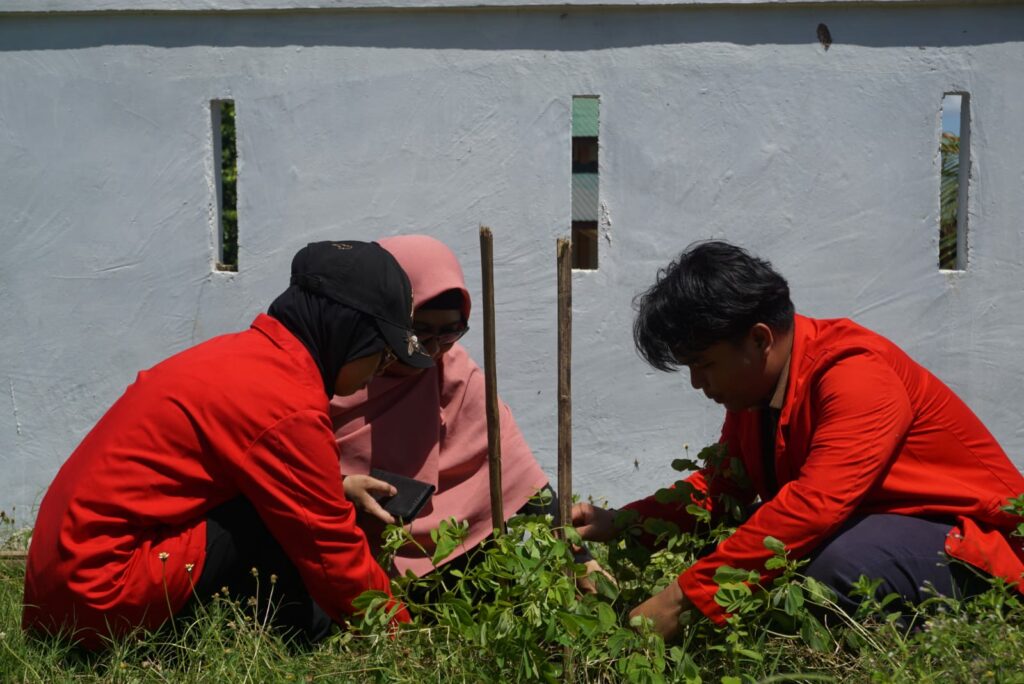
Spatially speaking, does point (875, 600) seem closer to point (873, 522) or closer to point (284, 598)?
point (873, 522)

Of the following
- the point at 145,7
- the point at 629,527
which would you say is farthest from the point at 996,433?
the point at 145,7

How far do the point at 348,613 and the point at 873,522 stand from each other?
130cm

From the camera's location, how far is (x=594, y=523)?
306cm

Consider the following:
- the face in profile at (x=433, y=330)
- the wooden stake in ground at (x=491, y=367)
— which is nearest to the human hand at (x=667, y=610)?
the wooden stake in ground at (x=491, y=367)

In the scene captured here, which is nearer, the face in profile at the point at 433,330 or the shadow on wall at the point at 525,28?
the face in profile at the point at 433,330

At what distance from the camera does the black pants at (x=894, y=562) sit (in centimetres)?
256

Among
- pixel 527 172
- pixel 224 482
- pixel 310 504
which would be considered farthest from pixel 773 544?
pixel 527 172

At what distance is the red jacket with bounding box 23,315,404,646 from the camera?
246cm

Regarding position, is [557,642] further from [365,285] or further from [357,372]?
[365,285]

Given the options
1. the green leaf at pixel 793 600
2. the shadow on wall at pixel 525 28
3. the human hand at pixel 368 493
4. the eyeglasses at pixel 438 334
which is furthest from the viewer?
the shadow on wall at pixel 525 28

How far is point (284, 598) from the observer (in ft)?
9.08

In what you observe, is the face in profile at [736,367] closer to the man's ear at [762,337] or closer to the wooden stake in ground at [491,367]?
the man's ear at [762,337]

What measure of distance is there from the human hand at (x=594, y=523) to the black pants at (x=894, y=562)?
61 cm

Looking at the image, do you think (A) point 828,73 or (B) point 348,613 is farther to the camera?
(A) point 828,73
